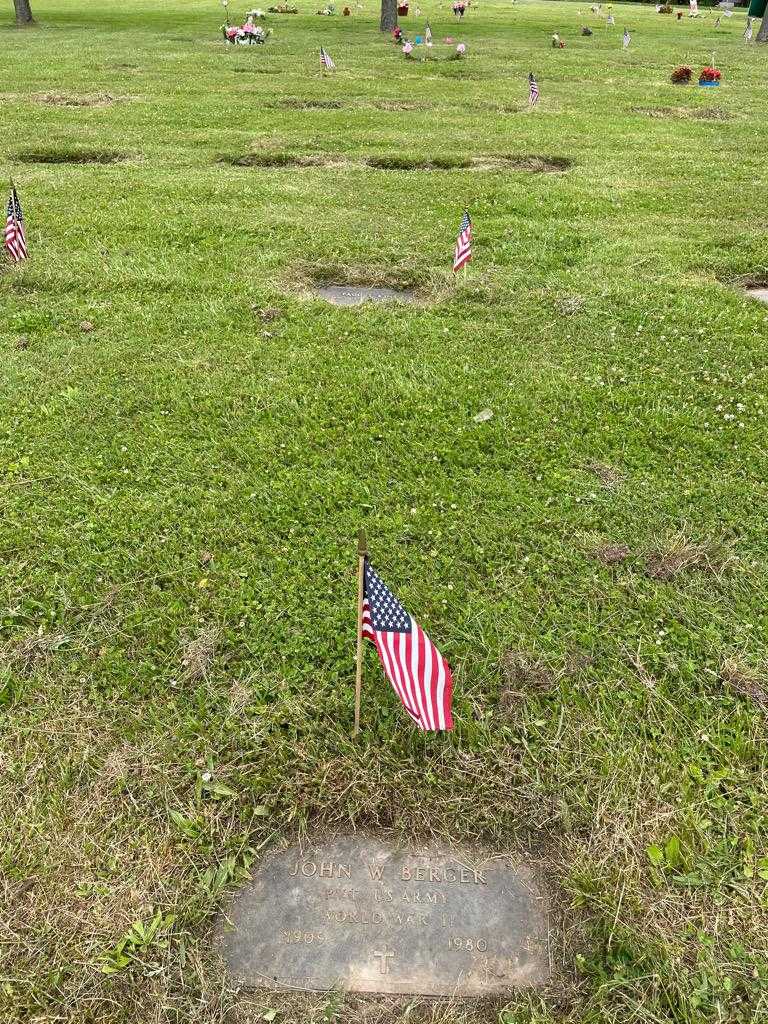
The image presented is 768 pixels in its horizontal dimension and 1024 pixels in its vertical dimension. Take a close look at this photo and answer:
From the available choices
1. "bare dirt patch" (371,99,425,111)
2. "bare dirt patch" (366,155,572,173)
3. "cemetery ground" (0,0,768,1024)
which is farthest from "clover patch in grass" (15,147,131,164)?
"bare dirt patch" (371,99,425,111)

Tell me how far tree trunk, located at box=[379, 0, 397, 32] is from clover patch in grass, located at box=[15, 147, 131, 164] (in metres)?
19.9

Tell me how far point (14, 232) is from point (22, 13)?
26.0 m

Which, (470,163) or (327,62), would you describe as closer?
(470,163)

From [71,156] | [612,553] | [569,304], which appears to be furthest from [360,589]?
[71,156]

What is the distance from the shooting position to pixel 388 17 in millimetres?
25531

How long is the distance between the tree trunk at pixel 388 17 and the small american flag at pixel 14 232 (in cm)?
2457

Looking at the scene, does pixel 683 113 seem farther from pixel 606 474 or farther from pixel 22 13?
pixel 22 13

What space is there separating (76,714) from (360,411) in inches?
115

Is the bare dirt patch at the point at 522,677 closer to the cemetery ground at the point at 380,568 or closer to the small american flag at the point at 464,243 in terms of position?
the cemetery ground at the point at 380,568

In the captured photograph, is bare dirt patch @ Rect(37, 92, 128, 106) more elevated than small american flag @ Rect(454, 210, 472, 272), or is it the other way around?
bare dirt patch @ Rect(37, 92, 128, 106)

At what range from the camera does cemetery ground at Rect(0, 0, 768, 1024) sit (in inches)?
101

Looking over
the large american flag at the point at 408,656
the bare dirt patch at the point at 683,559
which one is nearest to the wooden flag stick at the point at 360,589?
the large american flag at the point at 408,656

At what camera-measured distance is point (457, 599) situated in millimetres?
3773

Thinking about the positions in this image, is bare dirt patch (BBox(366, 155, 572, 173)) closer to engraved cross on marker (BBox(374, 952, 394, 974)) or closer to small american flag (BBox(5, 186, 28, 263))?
small american flag (BBox(5, 186, 28, 263))
